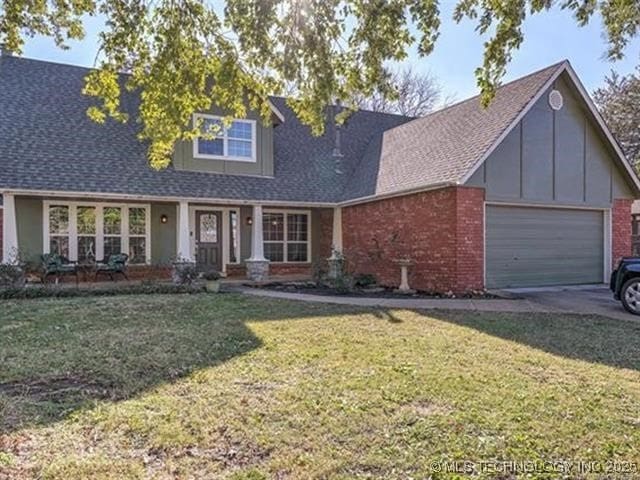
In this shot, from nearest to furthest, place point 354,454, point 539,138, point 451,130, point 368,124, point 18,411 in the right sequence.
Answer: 1. point 354,454
2. point 18,411
3. point 539,138
4. point 451,130
5. point 368,124

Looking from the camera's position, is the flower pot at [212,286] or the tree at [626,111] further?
the tree at [626,111]

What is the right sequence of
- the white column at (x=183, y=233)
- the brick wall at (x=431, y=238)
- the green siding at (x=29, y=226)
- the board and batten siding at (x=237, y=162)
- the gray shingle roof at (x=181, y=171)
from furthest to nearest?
the board and batten siding at (x=237, y=162), the white column at (x=183, y=233), the green siding at (x=29, y=226), the gray shingle roof at (x=181, y=171), the brick wall at (x=431, y=238)

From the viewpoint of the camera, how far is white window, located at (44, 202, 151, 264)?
49.2 feet

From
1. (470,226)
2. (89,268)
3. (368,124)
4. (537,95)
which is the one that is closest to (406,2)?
(470,226)

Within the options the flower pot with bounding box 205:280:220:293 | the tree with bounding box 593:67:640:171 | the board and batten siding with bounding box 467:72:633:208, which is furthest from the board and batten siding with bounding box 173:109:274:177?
the tree with bounding box 593:67:640:171

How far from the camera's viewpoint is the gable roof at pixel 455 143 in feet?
42.4

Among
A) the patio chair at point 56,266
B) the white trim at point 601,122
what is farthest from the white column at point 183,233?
the white trim at point 601,122

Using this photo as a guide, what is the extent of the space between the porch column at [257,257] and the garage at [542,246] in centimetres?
668

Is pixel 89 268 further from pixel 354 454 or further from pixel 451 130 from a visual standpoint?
pixel 354 454

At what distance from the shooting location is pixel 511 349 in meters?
6.86

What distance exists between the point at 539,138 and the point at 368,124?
28.7ft

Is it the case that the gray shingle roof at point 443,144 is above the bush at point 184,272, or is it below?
above

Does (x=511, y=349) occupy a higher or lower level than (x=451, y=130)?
lower

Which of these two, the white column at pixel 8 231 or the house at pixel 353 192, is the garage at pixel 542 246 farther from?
the white column at pixel 8 231
